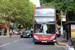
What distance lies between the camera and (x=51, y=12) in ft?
52.3

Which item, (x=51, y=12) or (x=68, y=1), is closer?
(x=51, y=12)

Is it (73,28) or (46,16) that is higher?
(46,16)

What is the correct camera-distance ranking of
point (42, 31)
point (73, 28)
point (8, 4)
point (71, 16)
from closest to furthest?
point (42, 31) → point (73, 28) → point (71, 16) → point (8, 4)

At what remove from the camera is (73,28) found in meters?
16.8

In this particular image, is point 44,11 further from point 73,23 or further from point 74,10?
point 74,10

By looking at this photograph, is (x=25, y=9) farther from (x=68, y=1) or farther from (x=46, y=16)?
(x=46, y=16)

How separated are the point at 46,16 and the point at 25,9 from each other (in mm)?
29912

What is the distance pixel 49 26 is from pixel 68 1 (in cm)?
1290

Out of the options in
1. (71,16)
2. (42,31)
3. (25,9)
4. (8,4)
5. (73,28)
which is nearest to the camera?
A: (42,31)

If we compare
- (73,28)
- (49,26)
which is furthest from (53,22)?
(73,28)

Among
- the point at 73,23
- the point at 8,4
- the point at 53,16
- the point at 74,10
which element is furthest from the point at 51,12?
the point at 8,4

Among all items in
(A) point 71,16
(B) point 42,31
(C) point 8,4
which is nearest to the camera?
(B) point 42,31

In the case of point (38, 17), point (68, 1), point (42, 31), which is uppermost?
point (68, 1)

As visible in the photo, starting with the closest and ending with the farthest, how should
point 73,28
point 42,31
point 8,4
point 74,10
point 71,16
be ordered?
point 42,31 < point 73,28 < point 74,10 < point 71,16 < point 8,4
